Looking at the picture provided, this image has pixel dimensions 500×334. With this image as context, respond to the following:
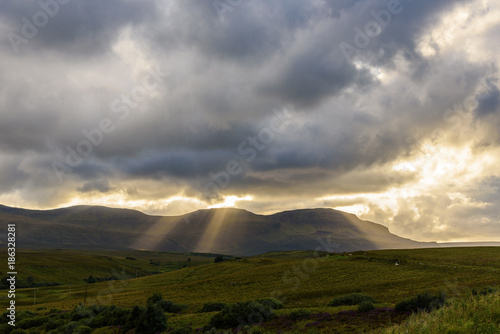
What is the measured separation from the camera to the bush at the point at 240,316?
32.8 m

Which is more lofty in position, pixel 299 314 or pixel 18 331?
pixel 299 314

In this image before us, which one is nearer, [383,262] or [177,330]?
[177,330]

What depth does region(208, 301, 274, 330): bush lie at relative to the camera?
108 ft

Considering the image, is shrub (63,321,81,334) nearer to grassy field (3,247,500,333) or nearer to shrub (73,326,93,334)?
shrub (73,326,93,334)

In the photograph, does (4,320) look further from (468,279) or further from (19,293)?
(468,279)

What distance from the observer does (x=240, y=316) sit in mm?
33188

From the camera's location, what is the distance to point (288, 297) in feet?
179

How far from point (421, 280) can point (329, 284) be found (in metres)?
15.8

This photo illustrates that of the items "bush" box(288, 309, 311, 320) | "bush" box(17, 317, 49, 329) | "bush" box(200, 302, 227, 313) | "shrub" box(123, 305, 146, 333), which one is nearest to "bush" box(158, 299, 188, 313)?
"bush" box(200, 302, 227, 313)

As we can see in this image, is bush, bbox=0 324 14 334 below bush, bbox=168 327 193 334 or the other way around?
below

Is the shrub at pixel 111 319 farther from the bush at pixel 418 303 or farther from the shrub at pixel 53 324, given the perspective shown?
the bush at pixel 418 303

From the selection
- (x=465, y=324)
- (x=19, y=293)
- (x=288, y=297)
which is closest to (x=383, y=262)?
(x=288, y=297)

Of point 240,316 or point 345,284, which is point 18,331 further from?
point 345,284

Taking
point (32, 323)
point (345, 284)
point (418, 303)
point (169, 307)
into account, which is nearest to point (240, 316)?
point (418, 303)
